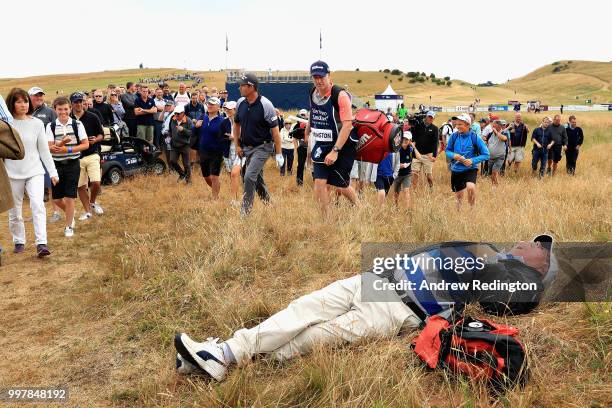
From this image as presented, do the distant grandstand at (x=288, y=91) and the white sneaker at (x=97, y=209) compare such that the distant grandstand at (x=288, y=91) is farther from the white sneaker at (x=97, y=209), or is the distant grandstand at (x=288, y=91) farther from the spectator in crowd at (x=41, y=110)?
the white sneaker at (x=97, y=209)

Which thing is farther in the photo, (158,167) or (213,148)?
(158,167)

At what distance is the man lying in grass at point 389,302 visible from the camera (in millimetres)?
3225

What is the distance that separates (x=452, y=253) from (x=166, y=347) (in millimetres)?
2196

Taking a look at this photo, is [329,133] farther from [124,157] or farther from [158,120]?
[158,120]

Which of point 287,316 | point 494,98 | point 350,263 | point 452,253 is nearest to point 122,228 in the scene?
point 350,263

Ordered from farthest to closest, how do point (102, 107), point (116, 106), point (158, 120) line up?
1. point (158, 120)
2. point (116, 106)
3. point (102, 107)

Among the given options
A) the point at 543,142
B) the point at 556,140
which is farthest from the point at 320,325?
the point at 556,140

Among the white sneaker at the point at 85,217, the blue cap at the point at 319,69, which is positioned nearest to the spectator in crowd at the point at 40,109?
the white sneaker at the point at 85,217

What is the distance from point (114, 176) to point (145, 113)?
8.47 feet

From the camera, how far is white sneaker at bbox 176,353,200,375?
10.5ft

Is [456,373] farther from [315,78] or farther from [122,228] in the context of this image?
[122,228]

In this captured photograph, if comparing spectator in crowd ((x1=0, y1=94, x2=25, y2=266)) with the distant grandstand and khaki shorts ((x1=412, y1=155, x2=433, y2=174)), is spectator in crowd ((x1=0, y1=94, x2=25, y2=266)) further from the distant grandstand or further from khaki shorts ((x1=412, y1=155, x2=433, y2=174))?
the distant grandstand

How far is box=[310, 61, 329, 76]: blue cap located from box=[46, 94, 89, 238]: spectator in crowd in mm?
3757

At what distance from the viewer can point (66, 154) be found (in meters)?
7.02
